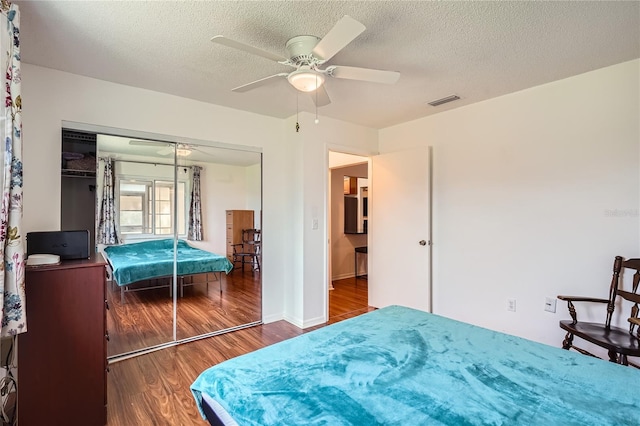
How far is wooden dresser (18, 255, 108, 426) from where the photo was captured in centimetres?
171

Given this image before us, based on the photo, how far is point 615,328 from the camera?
2312 mm

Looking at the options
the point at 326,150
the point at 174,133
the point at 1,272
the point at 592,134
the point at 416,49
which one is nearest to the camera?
the point at 1,272

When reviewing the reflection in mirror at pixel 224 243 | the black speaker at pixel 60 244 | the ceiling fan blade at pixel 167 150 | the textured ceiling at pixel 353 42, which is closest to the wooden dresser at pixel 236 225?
the reflection in mirror at pixel 224 243

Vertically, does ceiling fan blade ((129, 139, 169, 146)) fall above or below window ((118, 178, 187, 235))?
above

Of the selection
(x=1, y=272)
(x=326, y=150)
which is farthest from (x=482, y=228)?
(x=1, y=272)

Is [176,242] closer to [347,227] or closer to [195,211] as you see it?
[195,211]

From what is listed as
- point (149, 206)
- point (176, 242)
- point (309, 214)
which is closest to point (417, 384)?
point (309, 214)

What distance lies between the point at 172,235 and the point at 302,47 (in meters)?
2.20

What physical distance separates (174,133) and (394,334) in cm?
265

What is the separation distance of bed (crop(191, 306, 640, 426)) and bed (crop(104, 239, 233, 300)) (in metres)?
1.99

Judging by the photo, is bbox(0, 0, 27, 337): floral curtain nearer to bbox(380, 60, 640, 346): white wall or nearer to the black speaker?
the black speaker

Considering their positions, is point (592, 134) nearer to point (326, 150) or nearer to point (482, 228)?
point (482, 228)

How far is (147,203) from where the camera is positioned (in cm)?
304

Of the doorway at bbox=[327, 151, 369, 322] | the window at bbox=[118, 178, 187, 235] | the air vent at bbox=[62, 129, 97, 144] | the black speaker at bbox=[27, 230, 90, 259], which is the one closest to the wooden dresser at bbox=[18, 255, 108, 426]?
the black speaker at bbox=[27, 230, 90, 259]
